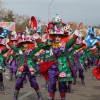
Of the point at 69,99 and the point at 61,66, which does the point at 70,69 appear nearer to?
the point at 61,66

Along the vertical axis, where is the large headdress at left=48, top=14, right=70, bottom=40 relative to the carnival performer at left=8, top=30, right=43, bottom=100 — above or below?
above

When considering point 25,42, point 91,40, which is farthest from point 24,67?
point 91,40

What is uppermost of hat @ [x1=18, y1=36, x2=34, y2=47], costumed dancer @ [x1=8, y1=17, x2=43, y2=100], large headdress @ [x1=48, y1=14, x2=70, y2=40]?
large headdress @ [x1=48, y1=14, x2=70, y2=40]

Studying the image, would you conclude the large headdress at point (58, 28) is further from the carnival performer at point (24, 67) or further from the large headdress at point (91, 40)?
the large headdress at point (91, 40)

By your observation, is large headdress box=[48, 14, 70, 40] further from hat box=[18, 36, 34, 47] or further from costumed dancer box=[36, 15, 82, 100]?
hat box=[18, 36, 34, 47]

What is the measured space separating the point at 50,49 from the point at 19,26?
45407mm

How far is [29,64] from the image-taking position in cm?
823

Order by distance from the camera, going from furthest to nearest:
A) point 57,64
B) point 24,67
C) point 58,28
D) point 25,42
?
point 25,42
point 24,67
point 58,28
point 57,64

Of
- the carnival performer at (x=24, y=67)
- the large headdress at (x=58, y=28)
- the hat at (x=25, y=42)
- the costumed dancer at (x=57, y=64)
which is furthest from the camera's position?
the hat at (x=25, y=42)

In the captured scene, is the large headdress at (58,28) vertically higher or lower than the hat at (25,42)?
higher

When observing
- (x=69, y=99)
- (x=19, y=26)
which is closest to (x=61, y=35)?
(x=69, y=99)

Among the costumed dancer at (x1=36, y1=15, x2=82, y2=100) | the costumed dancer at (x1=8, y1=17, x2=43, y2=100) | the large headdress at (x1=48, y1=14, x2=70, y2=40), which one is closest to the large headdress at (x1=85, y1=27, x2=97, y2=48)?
A: the large headdress at (x1=48, y1=14, x2=70, y2=40)

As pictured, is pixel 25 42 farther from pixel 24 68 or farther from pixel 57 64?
pixel 57 64

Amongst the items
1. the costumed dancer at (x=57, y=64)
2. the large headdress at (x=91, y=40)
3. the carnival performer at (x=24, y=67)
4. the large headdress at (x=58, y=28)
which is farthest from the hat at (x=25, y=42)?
the large headdress at (x=91, y=40)
